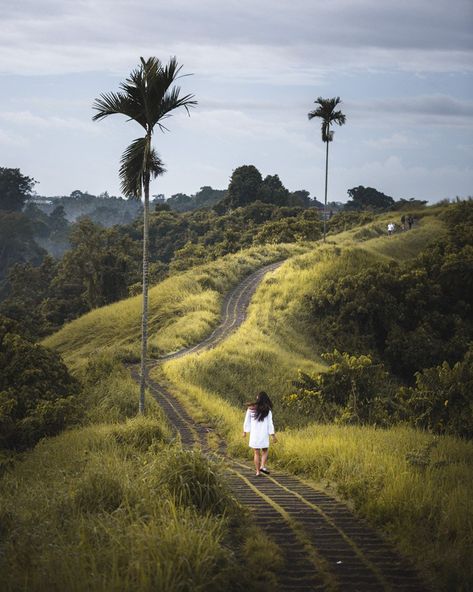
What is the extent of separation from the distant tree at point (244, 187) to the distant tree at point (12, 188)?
48.7 metres

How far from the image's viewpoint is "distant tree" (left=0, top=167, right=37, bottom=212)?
128 meters

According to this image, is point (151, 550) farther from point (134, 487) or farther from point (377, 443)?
point (377, 443)

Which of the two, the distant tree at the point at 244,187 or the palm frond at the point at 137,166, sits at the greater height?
the distant tree at the point at 244,187

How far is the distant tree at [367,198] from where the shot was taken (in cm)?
12088

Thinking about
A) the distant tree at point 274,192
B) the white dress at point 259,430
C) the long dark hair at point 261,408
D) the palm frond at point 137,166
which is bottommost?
the white dress at point 259,430

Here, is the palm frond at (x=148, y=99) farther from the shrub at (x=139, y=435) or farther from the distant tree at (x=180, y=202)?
the distant tree at (x=180, y=202)

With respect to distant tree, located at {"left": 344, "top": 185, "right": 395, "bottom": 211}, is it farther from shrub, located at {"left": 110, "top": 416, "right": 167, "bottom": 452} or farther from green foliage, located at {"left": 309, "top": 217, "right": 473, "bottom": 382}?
shrub, located at {"left": 110, "top": 416, "right": 167, "bottom": 452}

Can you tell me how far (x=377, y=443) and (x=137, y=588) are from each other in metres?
7.63

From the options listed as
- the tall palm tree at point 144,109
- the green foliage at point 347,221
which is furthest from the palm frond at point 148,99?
the green foliage at point 347,221

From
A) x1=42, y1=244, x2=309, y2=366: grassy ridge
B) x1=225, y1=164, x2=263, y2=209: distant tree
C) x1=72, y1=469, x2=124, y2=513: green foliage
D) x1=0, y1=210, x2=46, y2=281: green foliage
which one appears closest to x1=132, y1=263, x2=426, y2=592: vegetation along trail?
x1=72, y1=469, x2=124, y2=513: green foliage

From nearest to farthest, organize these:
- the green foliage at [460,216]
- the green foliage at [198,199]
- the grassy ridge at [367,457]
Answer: the grassy ridge at [367,457]
the green foliage at [460,216]
the green foliage at [198,199]

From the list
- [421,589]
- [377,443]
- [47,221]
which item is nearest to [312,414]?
[377,443]

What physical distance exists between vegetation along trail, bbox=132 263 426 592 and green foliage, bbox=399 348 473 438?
574 centimetres

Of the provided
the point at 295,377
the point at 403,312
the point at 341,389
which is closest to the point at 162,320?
the point at 295,377
